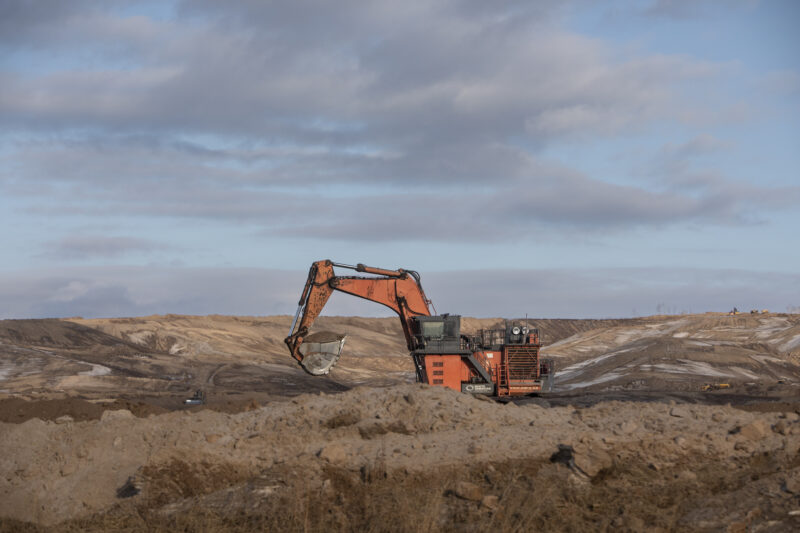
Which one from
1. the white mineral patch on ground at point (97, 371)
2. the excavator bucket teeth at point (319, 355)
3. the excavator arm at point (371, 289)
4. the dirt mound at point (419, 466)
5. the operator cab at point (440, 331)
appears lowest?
the white mineral patch on ground at point (97, 371)

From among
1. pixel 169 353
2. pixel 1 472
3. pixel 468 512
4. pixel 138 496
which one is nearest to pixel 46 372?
pixel 169 353

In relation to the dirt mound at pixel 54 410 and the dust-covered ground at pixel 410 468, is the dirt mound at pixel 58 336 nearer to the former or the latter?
the dirt mound at pixel 54 410

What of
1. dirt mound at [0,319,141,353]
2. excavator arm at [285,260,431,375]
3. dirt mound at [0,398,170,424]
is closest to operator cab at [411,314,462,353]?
excavator arm at [285,260,431,375]

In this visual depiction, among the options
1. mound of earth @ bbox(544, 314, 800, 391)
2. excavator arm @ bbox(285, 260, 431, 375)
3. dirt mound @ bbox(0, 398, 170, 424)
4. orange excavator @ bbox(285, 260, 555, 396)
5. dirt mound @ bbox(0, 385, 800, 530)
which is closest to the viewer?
dirt mound @ bbox(0, 385, 800, 530)

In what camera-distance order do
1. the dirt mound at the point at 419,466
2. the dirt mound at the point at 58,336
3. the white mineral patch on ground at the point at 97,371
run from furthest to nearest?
the dirt mound at the point at 58,336
the white mineral patch on ground at the point at 97,371
the dirt mound at the point at 419,466

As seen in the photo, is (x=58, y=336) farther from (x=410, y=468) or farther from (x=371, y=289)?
(x=410, y=468)

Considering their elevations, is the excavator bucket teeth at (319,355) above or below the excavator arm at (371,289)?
below

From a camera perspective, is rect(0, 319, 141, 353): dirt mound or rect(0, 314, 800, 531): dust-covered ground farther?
rect(0, 319, 141, 353): dirt mound

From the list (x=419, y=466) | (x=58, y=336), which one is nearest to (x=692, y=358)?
(x=419, y=466)

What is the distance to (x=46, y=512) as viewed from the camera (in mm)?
13203

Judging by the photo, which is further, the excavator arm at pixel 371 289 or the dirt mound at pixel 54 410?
the excavator arm at pixel 371 289

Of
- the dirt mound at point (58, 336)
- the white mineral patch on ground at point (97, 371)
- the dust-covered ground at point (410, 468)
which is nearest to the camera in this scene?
the dust-covered ground at point (410, 468)

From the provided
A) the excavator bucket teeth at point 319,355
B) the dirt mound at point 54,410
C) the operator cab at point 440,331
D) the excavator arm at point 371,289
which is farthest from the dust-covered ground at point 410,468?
the excavator arm at point 371,289

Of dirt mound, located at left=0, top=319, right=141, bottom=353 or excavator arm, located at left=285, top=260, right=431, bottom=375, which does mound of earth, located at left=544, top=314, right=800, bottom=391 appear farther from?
dirt mound, located at left=0, top=319, right=141, bottom=353
